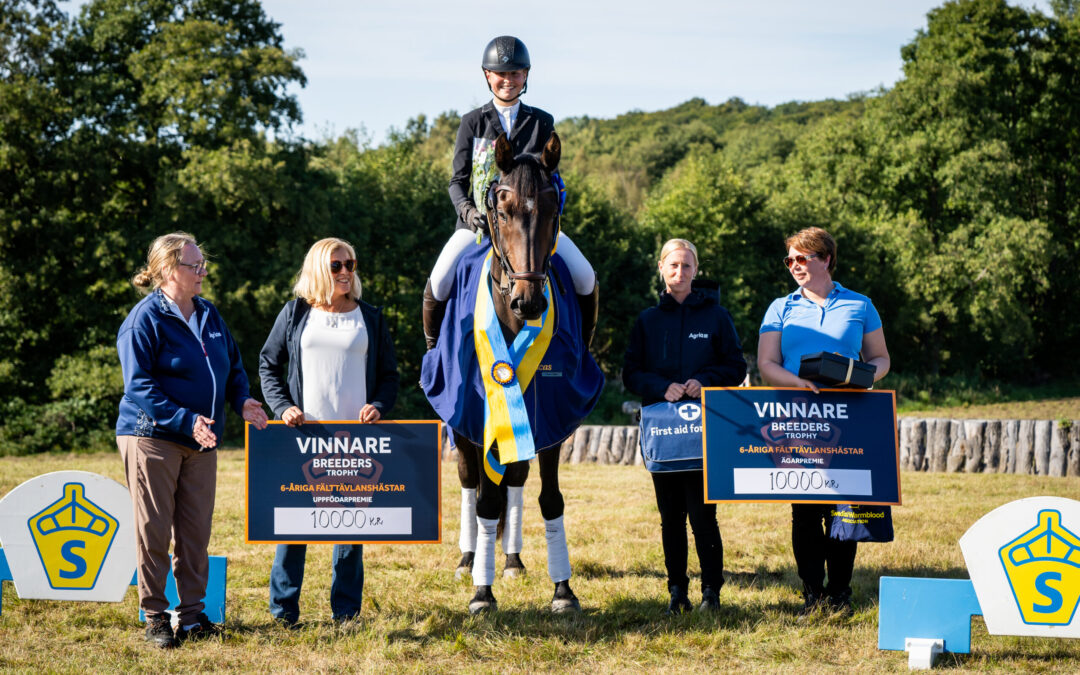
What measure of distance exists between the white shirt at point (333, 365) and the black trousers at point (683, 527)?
74.7 inches

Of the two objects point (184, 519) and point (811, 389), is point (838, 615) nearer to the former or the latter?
point (811, 389)

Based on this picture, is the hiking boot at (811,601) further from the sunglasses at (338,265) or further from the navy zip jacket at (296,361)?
the sunglasses at (338,265)

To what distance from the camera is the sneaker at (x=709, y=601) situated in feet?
17.4

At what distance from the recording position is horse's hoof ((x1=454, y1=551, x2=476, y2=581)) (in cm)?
634

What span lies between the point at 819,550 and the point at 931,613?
2.67 feet

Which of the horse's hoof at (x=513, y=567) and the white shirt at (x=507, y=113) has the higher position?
the white shirt at (x=507, y=113)

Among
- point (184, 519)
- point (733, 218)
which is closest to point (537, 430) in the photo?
point (184, 519)

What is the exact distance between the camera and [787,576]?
6.35 m

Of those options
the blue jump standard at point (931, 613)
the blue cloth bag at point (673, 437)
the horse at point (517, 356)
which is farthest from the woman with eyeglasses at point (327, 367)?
the blue jump standard at point (931, 613)

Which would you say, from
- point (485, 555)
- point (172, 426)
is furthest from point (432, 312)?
point (172, 426)

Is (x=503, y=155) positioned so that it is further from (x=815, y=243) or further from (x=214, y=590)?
(x=214, y=590)

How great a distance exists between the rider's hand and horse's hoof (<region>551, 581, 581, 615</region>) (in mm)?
2261

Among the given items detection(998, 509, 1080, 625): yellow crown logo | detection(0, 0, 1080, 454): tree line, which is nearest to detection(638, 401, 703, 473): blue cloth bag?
detection(998, 509, 1080, 625): yellow crown logo

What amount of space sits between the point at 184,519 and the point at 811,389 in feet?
11.9
